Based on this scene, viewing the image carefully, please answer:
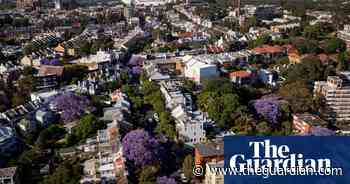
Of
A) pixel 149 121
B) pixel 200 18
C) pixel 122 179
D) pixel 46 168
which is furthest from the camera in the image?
pixel 200 18

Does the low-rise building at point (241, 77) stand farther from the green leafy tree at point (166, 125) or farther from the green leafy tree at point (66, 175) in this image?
the green leafy tree at point (66, 175)

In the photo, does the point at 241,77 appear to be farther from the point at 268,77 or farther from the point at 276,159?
the point at 276,159

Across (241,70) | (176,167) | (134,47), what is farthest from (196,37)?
(176,167)

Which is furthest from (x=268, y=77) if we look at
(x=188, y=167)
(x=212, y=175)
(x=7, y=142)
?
(x=7, y=142)

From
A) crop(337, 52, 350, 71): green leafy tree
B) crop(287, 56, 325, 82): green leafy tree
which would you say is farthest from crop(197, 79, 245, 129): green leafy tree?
crop(337, 52, 350, 71): green leafy tree

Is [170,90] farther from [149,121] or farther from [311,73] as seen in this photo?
[311,73]

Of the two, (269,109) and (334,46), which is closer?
(269,109)
